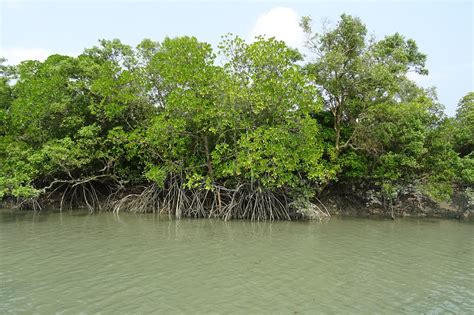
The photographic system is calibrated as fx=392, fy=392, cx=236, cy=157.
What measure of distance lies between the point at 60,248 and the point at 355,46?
1153cm

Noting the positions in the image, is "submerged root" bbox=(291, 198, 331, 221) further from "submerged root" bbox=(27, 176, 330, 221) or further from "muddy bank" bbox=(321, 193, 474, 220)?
"muddy bank" bbox=(321, 193, 474, 220)

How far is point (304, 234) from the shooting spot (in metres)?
11.1

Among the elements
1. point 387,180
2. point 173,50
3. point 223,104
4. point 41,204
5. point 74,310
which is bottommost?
point 74,310

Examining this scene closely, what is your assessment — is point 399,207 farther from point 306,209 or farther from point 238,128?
point 238,128

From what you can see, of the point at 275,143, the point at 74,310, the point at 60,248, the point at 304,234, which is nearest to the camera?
the point at 74,310

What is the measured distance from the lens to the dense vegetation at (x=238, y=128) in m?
13.0

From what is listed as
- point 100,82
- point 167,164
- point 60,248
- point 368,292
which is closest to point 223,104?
point 167,164

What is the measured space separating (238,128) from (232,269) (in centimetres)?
653

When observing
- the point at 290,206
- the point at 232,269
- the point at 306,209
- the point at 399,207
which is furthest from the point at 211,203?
the point at 399,207

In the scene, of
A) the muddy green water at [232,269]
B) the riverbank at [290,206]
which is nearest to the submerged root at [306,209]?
the riverbank at [290,206]

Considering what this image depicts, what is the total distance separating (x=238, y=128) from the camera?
13.2 meters

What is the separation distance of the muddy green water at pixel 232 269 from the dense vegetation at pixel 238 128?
2.03 m

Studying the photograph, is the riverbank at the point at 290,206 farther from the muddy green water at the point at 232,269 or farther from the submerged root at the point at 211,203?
the muddy green water at the point at 232,269

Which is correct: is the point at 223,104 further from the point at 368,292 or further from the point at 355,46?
the point at 368,292
